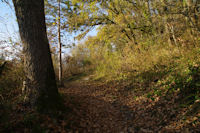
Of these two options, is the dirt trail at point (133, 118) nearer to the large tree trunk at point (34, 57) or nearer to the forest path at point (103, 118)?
the forest path at point (103, 118)

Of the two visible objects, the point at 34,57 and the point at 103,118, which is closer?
the point at 34,57

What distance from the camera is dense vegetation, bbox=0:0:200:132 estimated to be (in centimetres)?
320

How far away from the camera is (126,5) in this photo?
727cm

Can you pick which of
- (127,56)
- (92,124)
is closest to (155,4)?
(127,56)

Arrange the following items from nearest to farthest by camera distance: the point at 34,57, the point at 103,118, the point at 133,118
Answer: the point at 34,57 < the point at 133,118 < the point at 103,118

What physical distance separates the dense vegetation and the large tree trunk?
0.48 m

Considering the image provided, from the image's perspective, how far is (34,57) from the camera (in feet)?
10.4

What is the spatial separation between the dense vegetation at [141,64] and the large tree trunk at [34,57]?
0.48m

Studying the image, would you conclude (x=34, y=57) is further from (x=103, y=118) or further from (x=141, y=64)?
(x=141, y=64)

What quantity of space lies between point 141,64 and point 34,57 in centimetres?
583

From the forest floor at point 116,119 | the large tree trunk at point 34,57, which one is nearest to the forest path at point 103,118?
the forest floor at point 116,119

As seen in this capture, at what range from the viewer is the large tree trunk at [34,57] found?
316 cm

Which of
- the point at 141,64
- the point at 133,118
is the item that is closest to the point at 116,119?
the point at 133,118

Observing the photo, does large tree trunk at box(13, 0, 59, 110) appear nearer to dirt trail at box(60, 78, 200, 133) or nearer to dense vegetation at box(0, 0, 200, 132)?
dense vegetation at box(0, 0, 200, 132)
